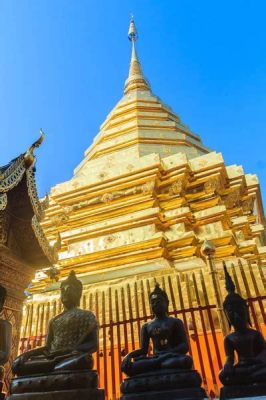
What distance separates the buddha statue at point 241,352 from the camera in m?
3.07

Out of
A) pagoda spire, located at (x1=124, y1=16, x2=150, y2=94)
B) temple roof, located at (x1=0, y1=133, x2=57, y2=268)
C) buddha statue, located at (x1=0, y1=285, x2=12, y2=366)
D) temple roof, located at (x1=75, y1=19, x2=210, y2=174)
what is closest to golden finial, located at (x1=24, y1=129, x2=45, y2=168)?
temple roof, located at (x1=0, y1=133, x2=57, y2=268)

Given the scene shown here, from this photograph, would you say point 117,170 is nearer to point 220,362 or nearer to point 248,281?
point 248,281

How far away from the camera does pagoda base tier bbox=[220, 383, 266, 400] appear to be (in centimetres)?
294

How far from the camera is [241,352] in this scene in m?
3.47

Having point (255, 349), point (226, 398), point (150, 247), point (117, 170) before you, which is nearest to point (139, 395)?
point (226, 398)

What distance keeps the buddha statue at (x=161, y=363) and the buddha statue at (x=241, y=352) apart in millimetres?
310

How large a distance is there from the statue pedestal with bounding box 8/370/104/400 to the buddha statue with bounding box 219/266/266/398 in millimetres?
1238

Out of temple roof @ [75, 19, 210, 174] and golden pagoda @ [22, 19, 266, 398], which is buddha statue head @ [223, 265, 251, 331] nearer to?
golden pagoda @ [22, 19, 266, 398]

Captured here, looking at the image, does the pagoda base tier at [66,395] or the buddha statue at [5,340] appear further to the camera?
the buddha statue at [5,340]

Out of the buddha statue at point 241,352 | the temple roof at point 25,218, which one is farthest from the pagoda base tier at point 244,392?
the temple roof at point 25,218

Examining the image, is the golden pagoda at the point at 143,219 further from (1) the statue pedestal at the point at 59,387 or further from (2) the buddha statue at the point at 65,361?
(1) the statue pedestal at the point at 59,387

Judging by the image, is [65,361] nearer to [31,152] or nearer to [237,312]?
[237,312]

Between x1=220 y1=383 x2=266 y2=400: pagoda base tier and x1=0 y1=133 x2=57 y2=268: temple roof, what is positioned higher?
x1=0 y1=133 x2=57 y2=268: temple roof

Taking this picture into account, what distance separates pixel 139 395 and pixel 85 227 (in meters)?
8.39
